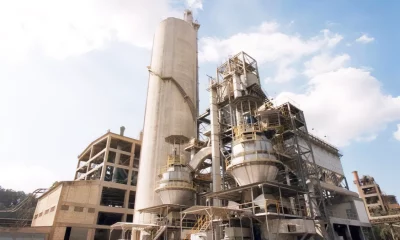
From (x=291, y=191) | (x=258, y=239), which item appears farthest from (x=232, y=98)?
(x=258, y=239)

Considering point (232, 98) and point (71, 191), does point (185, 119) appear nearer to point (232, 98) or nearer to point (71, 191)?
point (232, 98)

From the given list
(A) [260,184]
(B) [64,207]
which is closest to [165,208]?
(A) [260,184]

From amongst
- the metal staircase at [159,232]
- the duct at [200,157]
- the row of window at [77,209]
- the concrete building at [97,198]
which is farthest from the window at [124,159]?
the metal staircase at [159,232]

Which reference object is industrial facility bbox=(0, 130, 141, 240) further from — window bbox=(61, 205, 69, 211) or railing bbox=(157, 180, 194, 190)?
railing bbox=(157, 180, 194, 190)

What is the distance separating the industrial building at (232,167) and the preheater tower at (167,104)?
143mm

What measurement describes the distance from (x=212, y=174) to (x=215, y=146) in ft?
9.86

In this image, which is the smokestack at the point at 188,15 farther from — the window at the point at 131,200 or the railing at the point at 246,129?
the railing at the point at 246,129

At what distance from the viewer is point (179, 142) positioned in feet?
108

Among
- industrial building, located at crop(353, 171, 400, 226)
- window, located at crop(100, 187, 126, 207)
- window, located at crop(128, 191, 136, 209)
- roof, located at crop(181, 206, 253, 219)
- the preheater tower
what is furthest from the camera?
industrial building, located at crop(353, 171, 400, 226)

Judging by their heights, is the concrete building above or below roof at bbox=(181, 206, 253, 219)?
above

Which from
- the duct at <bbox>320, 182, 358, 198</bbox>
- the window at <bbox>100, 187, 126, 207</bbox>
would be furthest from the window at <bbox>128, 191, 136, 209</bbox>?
the duct at <bbox>320, 182, 358, 198</bbox>

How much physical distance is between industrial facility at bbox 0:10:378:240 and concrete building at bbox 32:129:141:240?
0.15 meters

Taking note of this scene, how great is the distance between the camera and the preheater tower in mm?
33062

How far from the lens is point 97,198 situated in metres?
38.9
